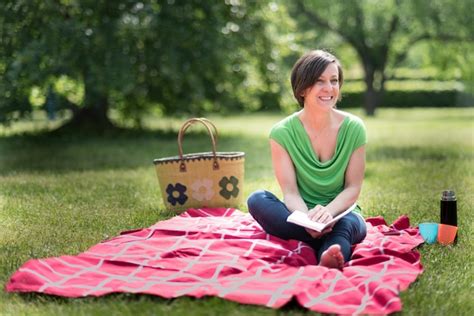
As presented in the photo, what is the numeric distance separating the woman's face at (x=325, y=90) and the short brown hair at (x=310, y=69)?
0.08ft

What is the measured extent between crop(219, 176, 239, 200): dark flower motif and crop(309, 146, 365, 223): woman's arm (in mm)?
1399

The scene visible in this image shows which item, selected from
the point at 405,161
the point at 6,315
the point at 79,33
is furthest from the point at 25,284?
the point at 79,33

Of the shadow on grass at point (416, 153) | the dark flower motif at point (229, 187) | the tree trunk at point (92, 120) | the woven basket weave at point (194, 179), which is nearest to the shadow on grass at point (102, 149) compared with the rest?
the tree trunk at point (92, 120)

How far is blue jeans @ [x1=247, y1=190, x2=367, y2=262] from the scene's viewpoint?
3787mm

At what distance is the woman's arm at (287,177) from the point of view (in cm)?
412

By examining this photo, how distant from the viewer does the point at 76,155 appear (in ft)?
31.5

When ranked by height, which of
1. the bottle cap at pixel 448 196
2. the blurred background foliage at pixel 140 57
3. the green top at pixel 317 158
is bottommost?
the bottle cap at pixel 448 196

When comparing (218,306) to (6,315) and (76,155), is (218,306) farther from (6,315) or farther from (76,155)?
(76,155)

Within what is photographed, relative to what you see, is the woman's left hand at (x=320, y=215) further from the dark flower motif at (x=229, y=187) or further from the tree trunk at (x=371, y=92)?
the tree trunk at (x=371, y=92)

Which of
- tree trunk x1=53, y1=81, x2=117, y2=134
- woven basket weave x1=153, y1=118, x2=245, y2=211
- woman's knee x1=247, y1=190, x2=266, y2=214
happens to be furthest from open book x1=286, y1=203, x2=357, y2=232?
tree trunk x1=53, y1=81, x2=117, y2=134

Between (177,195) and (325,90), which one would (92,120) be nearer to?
(177,195)

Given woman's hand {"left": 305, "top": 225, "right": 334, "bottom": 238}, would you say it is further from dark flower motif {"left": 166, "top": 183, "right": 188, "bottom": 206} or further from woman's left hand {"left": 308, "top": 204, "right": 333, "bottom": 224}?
dark flower motif {"left": 166, "top": 183, "right": 188, "bottom": 206}

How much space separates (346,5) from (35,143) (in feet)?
37.3

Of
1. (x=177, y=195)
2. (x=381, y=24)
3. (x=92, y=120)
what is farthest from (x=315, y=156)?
(x=381, y=24)
